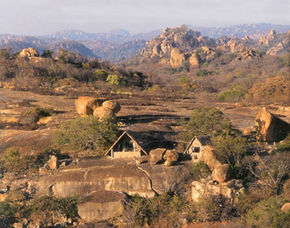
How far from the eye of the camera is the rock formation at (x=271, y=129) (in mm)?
26516

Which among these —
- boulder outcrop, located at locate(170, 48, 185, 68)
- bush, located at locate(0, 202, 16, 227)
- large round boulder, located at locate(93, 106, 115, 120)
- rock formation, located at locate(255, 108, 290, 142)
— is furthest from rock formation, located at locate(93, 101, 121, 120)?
boulder outcrop, located at locate(170, 48, 185, 68)

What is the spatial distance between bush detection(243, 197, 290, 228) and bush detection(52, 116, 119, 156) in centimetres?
1195

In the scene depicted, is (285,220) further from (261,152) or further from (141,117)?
(141,117)

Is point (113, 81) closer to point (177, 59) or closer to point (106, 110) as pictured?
point (106, 110)

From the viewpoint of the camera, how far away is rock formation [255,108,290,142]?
26.5 meters

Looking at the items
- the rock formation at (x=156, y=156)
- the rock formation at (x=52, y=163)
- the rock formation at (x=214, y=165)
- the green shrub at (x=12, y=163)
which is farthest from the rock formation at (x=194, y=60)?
the rock formation at (x=52, y=163)

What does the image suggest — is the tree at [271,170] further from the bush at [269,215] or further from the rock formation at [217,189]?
the bush at [269,215]

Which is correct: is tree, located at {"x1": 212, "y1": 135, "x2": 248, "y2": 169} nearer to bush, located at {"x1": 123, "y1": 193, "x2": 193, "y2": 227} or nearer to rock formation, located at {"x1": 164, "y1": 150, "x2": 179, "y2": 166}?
rock formation, located at {"x1": 164, "y1": 150, "x2": 179, "y2": 166}

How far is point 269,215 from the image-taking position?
15.5 meters

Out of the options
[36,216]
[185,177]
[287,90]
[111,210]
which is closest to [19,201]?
[36,216]

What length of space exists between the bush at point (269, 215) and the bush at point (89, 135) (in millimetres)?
11953

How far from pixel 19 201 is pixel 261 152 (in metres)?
15.7

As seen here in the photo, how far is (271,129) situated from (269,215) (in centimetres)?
1235

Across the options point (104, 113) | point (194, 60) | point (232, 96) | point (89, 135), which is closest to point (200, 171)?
point (89, 135)
